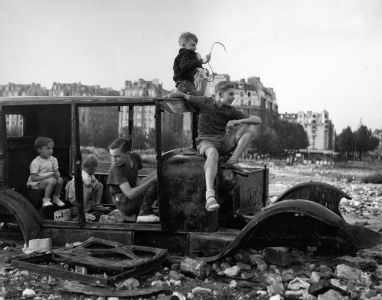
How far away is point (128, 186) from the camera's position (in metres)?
5.16

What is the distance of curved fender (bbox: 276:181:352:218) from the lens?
19.6ft

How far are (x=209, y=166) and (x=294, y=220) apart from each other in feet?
3.35

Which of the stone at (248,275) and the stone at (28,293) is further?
the stone at (248,275)

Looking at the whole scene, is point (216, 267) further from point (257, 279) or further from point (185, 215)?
point (185, 215)

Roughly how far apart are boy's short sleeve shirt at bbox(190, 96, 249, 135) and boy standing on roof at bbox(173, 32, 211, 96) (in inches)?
30.2

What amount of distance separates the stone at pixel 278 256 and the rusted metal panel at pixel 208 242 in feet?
1.42

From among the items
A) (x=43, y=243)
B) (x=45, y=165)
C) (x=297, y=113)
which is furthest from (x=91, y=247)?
(x=297, y=113)

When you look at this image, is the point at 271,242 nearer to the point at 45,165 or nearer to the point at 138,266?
the point at 138,266

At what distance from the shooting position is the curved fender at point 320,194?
5.98 m

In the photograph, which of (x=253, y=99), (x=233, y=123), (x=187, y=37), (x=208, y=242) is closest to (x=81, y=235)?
(x=208, y=242)

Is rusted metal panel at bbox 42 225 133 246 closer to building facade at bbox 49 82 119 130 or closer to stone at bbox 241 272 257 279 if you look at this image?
stone at bbox 241 272 257 279

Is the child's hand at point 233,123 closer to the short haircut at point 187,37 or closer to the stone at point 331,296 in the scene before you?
the short haircut at point 187,37

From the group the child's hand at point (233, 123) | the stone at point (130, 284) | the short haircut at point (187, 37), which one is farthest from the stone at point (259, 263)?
the short haircut at point (187, 37)

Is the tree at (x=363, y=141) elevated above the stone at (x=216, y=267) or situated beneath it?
elevated above
